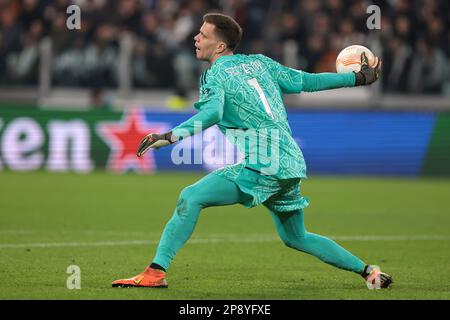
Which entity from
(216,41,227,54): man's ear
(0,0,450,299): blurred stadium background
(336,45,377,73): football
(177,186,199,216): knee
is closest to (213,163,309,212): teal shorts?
(177,186,199,216): knee

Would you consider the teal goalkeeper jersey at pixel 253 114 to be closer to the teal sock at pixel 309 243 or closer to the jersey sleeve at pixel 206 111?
the jersey sleeve at pixel 206 111

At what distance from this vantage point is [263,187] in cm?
766

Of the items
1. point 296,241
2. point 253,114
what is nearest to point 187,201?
point 253,114

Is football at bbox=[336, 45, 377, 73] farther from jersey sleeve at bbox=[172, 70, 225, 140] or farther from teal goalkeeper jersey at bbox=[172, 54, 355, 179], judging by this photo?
jersey sleeve at bbox=[172, 70, 225, 140]

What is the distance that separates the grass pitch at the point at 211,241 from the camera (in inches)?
312

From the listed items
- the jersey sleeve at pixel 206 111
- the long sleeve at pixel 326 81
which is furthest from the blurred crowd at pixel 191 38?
the jersey sleeve at pixel 206 111

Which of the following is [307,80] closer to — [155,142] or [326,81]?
[326,81]

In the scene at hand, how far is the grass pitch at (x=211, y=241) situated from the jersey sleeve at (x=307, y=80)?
1.62 m

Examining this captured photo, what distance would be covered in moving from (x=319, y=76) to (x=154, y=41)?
15054mm

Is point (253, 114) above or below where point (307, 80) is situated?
below

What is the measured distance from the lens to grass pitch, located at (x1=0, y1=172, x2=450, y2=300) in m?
7.93

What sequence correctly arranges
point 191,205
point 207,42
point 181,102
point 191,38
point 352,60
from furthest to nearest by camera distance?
point 191,38 < point 181,102 < point 352,60 < point 207,42 < point 191,205

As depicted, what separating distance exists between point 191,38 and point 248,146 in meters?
15.2

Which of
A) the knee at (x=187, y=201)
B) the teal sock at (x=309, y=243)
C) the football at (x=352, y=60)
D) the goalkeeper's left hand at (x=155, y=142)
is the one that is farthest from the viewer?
the football at (x=352, y=60)
